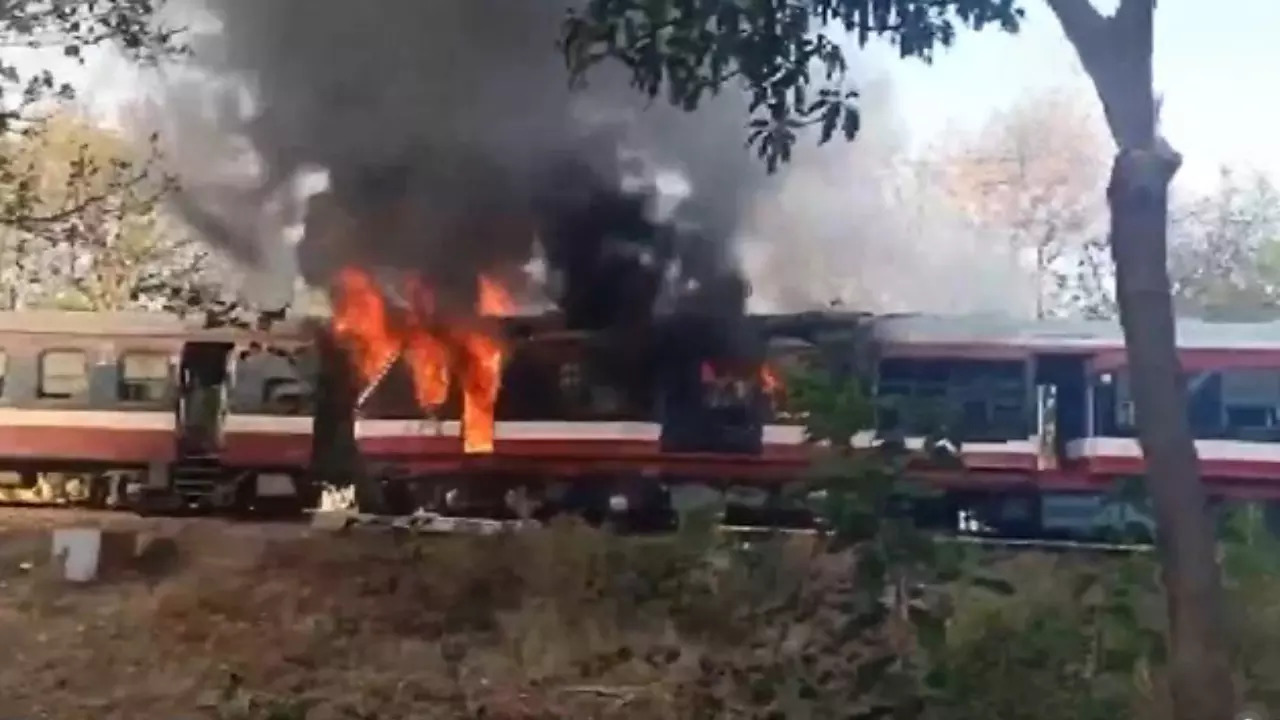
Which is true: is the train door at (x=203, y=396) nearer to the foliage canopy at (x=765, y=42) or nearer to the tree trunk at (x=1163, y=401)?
the foliage canopy at (x=765, y=42)

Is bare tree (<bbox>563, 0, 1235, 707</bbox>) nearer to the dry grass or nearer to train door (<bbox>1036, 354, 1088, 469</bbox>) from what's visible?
the dry grass

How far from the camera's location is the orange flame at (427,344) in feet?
26.8

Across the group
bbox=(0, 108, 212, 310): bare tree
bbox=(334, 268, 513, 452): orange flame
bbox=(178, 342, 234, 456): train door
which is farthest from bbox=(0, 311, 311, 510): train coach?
bbox=(334, 268, 513, 452): orange flame

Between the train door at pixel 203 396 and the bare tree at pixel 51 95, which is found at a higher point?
the bare tree at pixel 51 95

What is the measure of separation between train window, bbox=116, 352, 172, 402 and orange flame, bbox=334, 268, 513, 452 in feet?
3.96

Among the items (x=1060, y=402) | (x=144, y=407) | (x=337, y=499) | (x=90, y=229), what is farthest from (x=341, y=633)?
(x=1060, y=402)

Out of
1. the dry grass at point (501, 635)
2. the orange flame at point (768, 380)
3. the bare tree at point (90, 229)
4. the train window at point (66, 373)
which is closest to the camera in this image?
the dry grass at point (501, 635)

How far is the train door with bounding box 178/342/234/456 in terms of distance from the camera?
860 cm

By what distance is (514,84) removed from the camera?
813 centimetres

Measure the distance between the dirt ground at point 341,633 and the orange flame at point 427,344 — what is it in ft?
5.20

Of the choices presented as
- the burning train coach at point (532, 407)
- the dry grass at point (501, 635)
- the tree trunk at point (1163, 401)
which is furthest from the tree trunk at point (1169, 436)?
the burning train coach at point (532, 407)

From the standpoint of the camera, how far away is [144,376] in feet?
28.5

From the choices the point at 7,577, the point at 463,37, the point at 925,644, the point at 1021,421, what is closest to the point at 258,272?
the point at 463,37

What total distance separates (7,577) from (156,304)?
2699 mm
